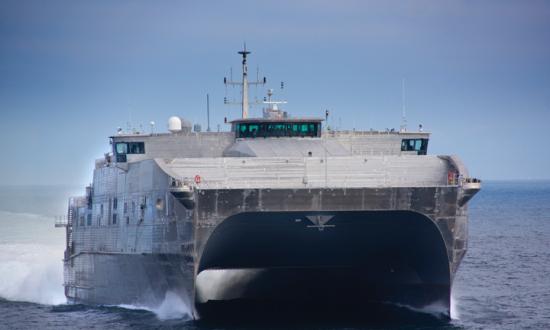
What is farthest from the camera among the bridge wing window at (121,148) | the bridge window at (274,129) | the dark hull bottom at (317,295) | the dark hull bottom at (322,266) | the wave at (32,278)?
the wave at (32,278)

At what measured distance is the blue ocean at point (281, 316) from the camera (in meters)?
37.5

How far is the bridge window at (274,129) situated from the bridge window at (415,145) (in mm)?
3766

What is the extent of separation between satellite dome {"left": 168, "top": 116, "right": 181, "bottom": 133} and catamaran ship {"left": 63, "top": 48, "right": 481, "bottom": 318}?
50 mm

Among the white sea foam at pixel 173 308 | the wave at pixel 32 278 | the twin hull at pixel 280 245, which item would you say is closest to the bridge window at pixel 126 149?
the twin hull at pixel 280 245

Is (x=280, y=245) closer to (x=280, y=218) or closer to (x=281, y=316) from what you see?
(x=280, y=218)

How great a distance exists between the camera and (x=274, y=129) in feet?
137

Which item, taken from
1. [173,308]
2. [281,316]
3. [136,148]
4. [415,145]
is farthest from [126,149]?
[415,145]

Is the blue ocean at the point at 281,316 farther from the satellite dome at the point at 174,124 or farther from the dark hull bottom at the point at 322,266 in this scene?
the satellite dome at the point at 174,124

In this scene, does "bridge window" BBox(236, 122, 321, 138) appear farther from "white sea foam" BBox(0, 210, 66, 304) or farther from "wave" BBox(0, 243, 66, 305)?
"white sea foam" BBox(0, 210, 66, 304)

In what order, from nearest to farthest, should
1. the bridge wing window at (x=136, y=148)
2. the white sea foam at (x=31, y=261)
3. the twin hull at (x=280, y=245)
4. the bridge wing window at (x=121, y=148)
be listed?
the twin hull at (x=280, y=245), the bridge wing window at (x=136, y=148), the bridge wing window at (x=121, y=148), the white sea foam at (x=31, y=261)

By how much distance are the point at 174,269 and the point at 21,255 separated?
27934 millimetres

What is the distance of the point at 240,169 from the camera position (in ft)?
119

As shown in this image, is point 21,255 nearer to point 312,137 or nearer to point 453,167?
point 312,137

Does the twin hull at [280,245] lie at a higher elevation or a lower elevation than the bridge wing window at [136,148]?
lower
